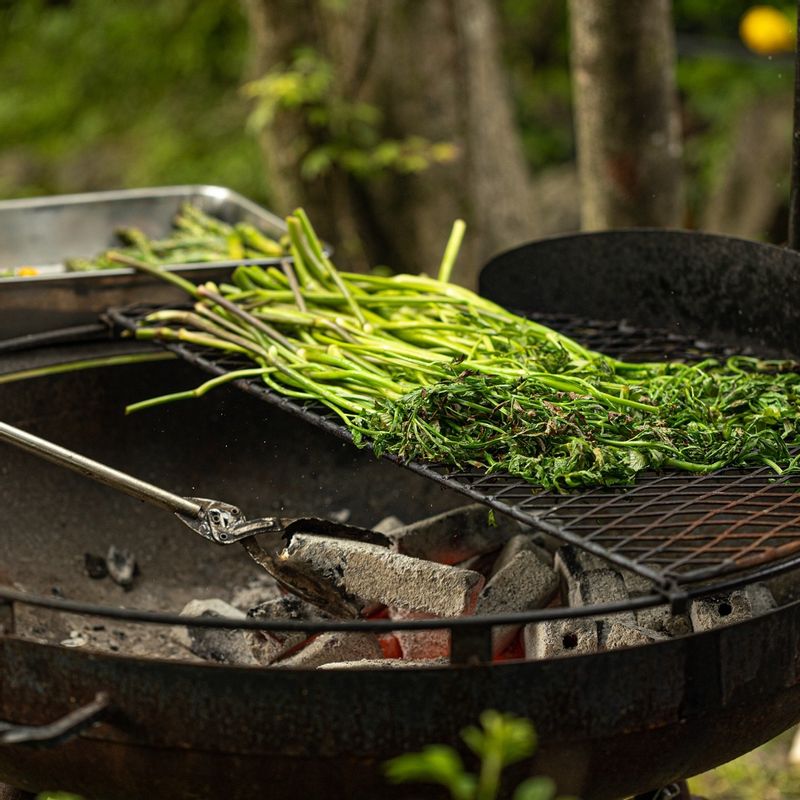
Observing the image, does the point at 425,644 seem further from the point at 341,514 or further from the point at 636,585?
the point at 341,514

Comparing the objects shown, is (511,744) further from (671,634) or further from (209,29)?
(209,29)

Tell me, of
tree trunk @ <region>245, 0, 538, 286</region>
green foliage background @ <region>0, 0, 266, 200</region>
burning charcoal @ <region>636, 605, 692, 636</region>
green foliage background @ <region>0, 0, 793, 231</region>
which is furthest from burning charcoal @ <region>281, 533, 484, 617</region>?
green foliage background @ <region>0, 0, 266, 200</region>

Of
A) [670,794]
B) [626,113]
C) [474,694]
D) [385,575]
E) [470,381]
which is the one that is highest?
[626,113]

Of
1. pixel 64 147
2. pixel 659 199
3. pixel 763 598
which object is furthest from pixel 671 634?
pixel 64 147

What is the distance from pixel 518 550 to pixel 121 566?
124 centimetres

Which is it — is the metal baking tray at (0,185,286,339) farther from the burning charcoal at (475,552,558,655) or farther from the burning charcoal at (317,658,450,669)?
the burning charcoal at (317,658,450,669)

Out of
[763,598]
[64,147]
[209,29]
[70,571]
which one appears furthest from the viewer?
[64,147]

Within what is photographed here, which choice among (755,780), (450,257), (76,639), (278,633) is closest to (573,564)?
(278,633)

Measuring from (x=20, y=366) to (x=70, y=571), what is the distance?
0.63 meters

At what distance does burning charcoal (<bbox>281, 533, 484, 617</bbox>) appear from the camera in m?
2.79

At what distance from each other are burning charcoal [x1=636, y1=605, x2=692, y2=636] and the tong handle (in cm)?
106

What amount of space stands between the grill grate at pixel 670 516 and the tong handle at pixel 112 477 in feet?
1.29

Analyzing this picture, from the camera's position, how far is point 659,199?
4.75 m

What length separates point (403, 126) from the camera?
21.3 ft
